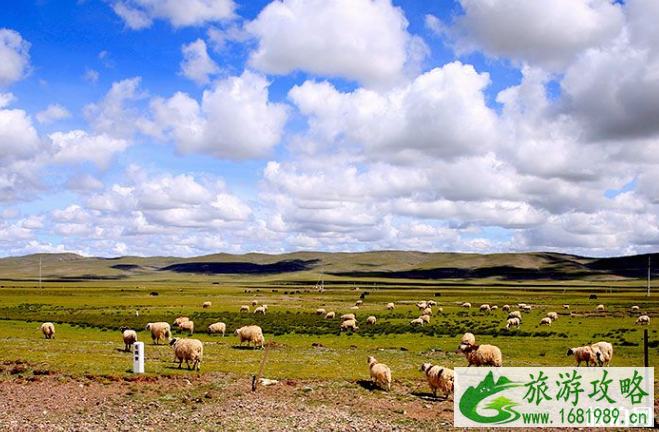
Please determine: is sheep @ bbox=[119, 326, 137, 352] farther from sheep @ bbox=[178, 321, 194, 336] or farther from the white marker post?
sheep @ bbox=[178, 321, 194, 336]

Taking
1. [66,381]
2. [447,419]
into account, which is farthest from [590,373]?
[66,381]

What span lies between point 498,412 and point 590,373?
9210 mm

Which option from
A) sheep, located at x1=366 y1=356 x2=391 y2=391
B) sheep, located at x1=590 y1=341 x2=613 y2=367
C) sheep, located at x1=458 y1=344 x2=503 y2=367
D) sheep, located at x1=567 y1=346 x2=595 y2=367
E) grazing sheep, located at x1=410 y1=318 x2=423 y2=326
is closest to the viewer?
sheep, located at x1=366 y1=356 x2=391 y2=391

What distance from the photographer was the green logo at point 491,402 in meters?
21.7

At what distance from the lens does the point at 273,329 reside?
5850 cm

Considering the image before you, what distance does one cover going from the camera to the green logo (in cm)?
2170

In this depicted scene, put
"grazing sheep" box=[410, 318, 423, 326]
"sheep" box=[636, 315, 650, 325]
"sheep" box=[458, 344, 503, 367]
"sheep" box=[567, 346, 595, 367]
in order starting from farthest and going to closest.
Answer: "grazing sheep" box=[410, 318, 423, 326]
"sheep" box=[636, 315, 650, 325]
"sheep" box=[567, 346, 595, 367]
"sheep" box=[458, 344, 503, 367]

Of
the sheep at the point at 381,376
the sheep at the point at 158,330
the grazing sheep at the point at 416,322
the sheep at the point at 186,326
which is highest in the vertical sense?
the sheep at the point at 381,376

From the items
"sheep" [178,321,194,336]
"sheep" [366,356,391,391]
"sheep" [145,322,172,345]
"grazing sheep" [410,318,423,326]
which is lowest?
"grazing sheep" [410,318,423,326]

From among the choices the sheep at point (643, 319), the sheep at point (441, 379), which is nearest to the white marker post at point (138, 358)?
the sheep at point (441, 379)

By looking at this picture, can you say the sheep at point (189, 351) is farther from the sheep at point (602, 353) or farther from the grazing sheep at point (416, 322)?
the grazing sheep at point (416, 322)

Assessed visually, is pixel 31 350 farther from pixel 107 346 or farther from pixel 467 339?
pixel 467 339

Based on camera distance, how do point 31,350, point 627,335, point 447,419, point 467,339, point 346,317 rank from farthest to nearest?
point 346,317 < point 627,335 < point 467,339 < point 31,350 < point 447,419

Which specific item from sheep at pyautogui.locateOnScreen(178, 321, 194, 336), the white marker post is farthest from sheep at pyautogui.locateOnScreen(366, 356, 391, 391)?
sheep at pyautogui.locateOnScreen(178, 321, 194, 336)
